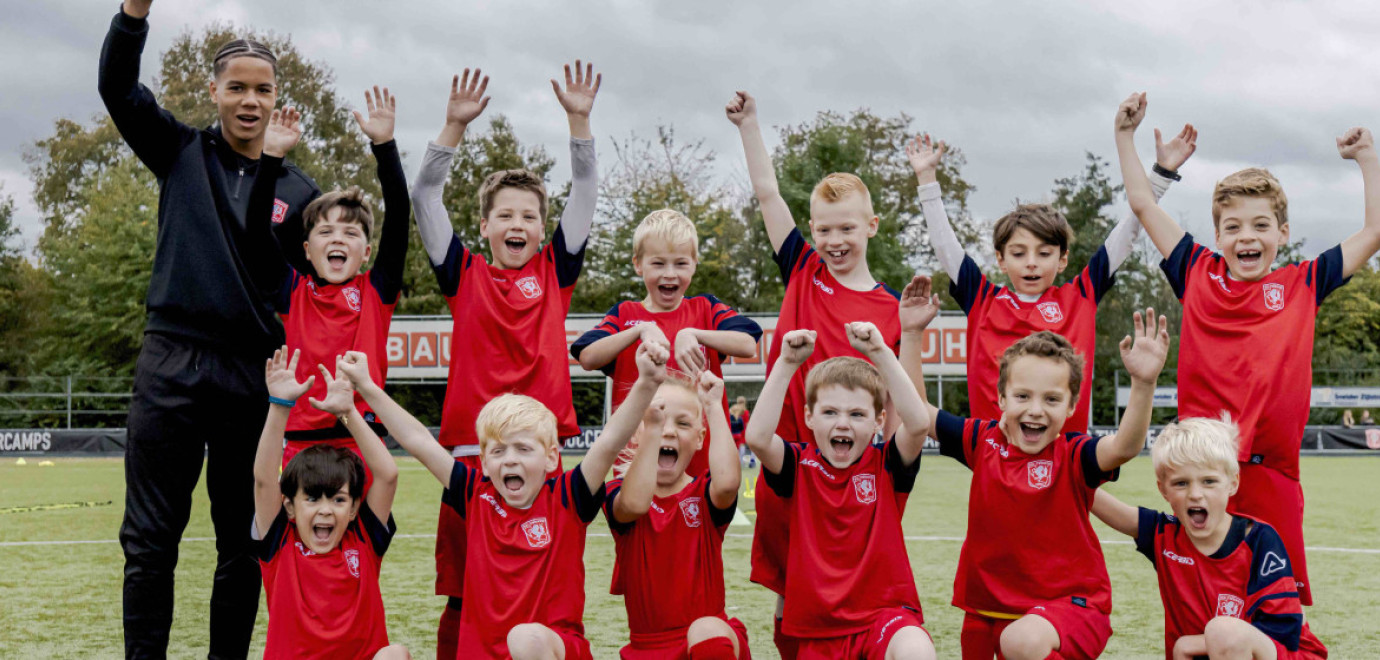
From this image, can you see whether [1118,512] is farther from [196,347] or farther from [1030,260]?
[196,347]

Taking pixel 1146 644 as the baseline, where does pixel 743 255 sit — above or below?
above

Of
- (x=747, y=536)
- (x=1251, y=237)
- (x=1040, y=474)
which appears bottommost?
(x=747, y=536)

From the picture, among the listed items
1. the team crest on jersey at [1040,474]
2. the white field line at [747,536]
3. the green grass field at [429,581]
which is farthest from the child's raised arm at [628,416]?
the white field line at [747,536]

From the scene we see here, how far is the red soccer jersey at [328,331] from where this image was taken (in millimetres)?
4574

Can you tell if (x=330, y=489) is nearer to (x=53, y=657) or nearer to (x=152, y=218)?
(x=53, y=657)

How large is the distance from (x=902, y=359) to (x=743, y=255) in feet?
111

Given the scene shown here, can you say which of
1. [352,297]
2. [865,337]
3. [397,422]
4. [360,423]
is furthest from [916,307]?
[352,297]

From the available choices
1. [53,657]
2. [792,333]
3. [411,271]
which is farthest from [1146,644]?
[411,271]

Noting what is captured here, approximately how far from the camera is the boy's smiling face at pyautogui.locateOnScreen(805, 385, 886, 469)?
421cm

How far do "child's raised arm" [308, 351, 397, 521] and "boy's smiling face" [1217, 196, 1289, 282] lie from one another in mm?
3440

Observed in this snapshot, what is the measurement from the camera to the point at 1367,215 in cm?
459

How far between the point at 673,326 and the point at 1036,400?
1.59 m

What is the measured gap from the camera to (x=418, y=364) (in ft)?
81.4

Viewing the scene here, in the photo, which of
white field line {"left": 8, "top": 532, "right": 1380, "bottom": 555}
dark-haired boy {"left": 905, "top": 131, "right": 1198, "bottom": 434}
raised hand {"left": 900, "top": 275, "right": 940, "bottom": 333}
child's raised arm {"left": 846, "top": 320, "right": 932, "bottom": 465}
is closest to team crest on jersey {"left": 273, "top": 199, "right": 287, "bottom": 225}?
child's raised arm {"left": 846, "top": 320, "right": 932, "bottom": 465}
